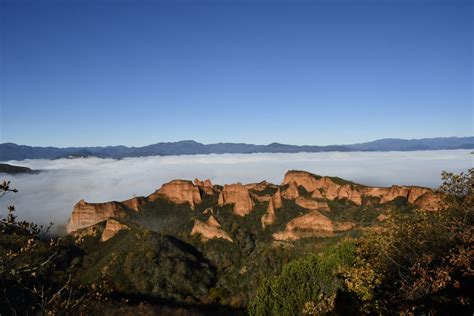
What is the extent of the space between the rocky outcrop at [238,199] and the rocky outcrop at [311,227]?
2884 cm

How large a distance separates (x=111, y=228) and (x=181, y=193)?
47564mm

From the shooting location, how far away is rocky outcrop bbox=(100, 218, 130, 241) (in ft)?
456

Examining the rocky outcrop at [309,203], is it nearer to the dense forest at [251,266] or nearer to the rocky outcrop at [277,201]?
the dense forest at [251,266]

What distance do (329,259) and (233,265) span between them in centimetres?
8249

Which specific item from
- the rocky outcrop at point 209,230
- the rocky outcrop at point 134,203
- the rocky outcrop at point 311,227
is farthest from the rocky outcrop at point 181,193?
the rocky outcrop at point 311,227

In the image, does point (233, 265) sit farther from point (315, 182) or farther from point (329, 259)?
point (329, 259)

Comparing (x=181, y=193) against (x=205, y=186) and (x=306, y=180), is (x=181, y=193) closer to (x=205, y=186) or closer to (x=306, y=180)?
(x=205, y=186)

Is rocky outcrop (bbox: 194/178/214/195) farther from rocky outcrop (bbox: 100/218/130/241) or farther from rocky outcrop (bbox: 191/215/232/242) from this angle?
rocky outcrop (bbox: 100/218/130/241)

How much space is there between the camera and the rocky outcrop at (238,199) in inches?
6235

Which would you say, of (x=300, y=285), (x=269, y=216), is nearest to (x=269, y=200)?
(x=269, y=216)

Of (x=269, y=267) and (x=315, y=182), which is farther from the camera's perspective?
(x=315, y=182)

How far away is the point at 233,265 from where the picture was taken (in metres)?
118

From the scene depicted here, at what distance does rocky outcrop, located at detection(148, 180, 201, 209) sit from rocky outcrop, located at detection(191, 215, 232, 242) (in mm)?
38923

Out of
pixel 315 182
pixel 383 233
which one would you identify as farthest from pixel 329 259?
pixel 315 182
